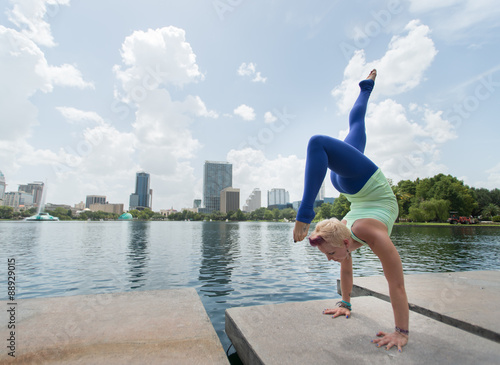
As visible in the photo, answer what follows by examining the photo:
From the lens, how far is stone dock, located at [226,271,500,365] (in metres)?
2.11

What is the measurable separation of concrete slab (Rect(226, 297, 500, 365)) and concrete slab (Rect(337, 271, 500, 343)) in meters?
0.19

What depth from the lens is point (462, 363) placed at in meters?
2.00

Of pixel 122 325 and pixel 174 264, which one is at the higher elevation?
pixel 122 325

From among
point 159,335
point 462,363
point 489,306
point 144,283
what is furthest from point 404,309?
point 144,283

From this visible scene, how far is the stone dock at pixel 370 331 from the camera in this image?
2.11 metres

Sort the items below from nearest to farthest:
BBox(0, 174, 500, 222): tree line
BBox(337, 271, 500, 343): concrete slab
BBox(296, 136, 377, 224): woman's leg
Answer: BBox(296, 136, 377, 224): woman's leg → BBox(337, 271, 500, 343): concrete slab → BBox(0, 174, 500, 222): tree line

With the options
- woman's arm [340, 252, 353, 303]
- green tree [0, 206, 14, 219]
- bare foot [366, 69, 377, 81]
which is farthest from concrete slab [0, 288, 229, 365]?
green tree [0, 206, 14, 219]

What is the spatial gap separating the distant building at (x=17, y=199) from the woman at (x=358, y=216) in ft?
704

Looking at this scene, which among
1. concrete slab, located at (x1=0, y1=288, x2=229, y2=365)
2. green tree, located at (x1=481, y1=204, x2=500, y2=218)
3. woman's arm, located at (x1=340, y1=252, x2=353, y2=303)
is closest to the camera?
concrete slab, located at (x1=0, y1=288, x2=229, y2=365)

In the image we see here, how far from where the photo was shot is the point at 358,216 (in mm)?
2746

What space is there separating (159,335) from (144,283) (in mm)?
6475

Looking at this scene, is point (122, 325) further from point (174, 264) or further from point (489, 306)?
point (174, 264)

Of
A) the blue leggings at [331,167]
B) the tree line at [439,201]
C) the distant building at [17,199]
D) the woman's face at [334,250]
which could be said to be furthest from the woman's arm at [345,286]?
the distant building at [17,199]

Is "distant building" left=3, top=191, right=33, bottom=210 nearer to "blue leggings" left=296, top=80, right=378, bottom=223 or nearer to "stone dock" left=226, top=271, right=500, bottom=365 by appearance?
"stone dock" left=226, top=271, right=500, bottom=365
